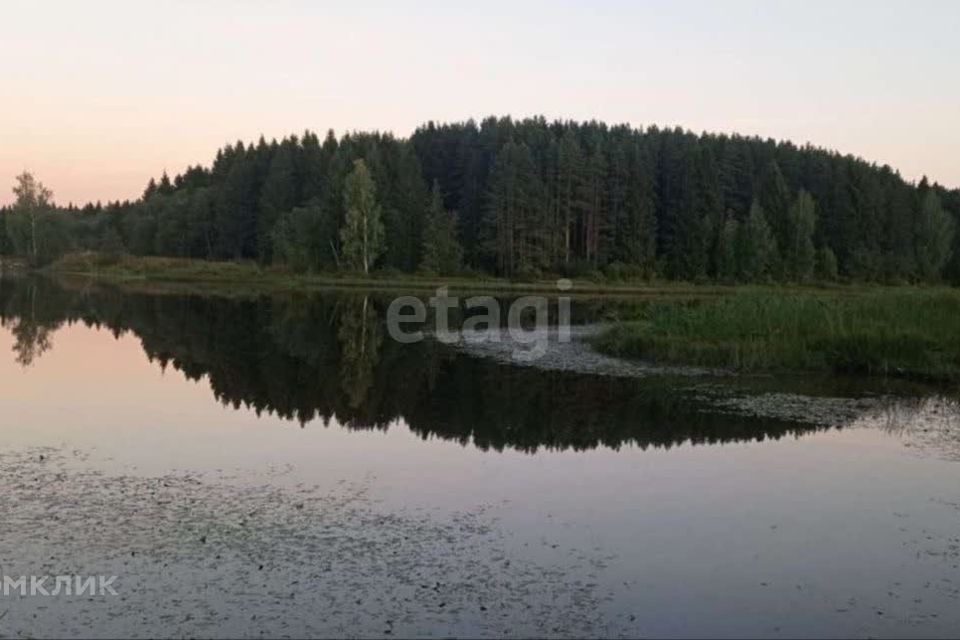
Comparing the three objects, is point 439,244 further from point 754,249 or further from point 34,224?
point 34,224

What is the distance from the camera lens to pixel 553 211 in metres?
87.8

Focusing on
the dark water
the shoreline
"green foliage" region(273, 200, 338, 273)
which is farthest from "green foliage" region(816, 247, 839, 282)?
the dark water

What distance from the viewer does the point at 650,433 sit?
1595 centimetres

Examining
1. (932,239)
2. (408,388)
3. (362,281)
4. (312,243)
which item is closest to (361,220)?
(362,281)

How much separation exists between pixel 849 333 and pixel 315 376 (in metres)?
15.4

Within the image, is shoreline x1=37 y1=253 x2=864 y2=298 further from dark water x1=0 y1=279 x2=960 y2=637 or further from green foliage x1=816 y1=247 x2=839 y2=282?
dark water x1=0 y1=279 x2=960 y2=637

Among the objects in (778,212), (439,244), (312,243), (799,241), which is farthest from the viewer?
(778,212)

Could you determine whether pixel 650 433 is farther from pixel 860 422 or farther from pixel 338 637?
pixel 338 637

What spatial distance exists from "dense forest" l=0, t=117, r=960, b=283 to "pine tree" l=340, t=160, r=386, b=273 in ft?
0.64

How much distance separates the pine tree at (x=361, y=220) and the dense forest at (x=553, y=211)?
0.64 feet

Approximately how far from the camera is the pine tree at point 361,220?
7644cm

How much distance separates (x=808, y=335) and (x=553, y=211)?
206 ft

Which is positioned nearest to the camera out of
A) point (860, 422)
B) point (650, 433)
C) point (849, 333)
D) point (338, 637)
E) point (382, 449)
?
point (338, 637)

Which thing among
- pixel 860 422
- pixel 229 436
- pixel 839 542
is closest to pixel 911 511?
pixel 839 542
